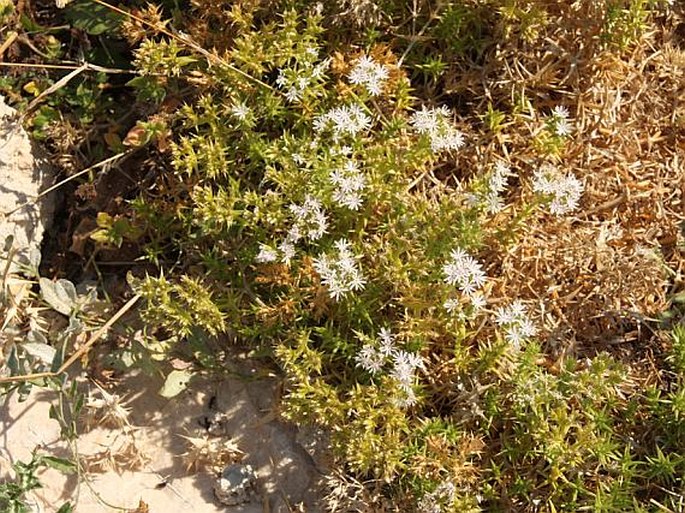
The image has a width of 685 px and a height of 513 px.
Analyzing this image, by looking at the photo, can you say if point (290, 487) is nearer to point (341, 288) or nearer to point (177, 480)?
point (177, 480)

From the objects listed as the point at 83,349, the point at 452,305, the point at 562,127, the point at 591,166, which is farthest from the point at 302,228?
the point at 591,166

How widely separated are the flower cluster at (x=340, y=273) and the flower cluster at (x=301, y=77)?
64 centimetres

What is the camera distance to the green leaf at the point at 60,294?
12.6 ft

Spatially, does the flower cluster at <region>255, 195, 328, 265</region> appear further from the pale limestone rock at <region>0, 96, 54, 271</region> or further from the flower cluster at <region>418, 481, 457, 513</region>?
the pale limestone rock at <region>0, 96, 54, 271</region>

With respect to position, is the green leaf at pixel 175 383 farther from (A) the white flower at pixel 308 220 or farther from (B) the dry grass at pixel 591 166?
(B) the dry grass at pixel 591 166

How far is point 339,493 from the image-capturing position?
11.7 feet

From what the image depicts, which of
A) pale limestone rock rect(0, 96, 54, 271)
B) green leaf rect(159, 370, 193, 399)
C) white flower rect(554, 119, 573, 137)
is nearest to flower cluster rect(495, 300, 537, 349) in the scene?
white flower rect(554, 119, 573, 137)

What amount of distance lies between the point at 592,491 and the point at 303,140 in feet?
5.91

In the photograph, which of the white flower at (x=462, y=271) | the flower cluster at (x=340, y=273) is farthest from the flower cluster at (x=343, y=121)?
the white flower at (x=462, y=271)

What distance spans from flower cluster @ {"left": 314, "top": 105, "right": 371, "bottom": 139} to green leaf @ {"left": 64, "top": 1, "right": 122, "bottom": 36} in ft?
3.93

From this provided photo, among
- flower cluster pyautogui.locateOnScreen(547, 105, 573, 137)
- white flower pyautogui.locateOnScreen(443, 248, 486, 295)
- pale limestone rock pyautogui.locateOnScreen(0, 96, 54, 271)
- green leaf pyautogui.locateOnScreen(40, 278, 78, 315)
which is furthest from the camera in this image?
pale limestone rock pyautogui.locateOnScreen(0, 96, 54, 271)

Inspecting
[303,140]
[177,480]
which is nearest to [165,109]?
[303,140]

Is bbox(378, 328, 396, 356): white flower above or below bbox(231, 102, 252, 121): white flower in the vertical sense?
below

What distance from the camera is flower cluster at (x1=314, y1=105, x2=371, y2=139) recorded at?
3539 millimetres
